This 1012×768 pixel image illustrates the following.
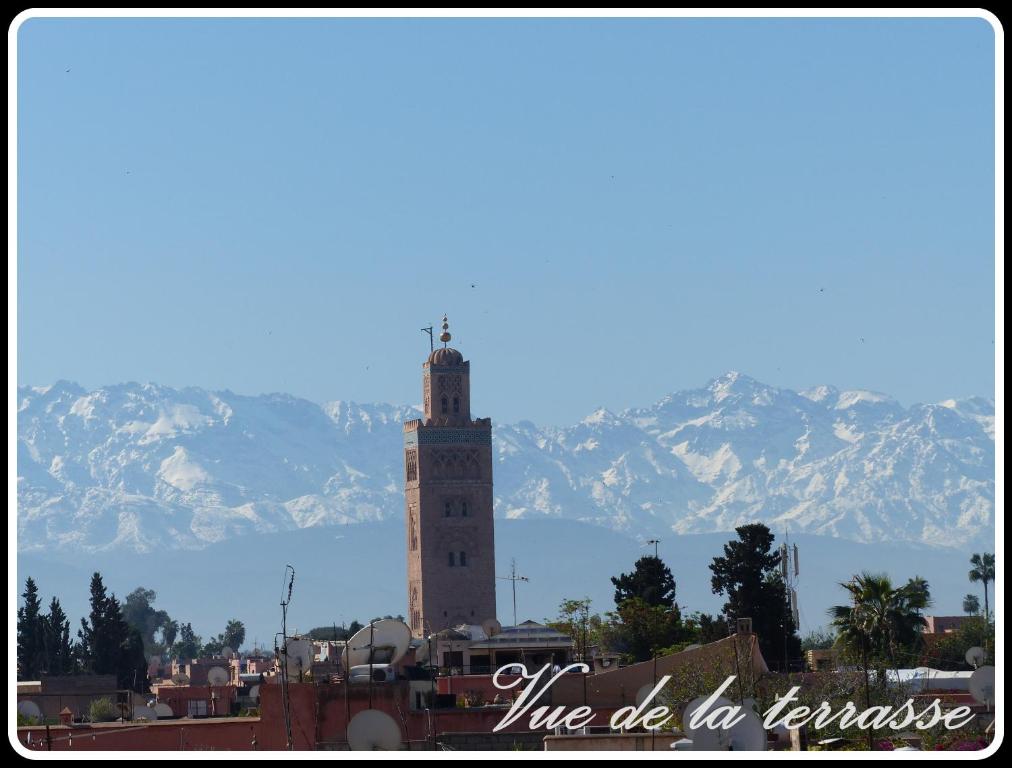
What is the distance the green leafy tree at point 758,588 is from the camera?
72438 millimetres

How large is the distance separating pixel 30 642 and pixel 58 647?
1.47 meters

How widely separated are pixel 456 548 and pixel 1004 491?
10073cm

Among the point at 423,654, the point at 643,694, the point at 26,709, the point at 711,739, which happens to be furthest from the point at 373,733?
the point at 423,654

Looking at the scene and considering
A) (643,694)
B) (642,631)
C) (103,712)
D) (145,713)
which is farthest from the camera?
(642,631)

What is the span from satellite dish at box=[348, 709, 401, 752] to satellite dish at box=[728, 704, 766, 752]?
183 inches

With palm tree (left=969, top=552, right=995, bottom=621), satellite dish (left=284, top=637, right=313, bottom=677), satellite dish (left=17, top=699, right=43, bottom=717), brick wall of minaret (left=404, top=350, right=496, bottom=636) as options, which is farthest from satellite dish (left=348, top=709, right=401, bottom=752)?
palm tree (left=969, top=552, right=995, bottom=621)

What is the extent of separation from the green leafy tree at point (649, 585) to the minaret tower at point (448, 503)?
2579cm

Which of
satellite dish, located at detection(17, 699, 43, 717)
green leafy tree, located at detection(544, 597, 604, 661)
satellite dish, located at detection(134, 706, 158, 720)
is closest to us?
satellite dish, located at detection(17, 699, 43, 717)

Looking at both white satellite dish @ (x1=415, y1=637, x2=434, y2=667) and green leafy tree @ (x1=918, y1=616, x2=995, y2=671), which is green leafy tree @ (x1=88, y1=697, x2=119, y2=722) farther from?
green leafy tree @ (x1=918, y1=616, x2=995, y2=671)

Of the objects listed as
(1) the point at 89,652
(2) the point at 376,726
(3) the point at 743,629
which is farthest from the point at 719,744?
(1) the point at 89,652

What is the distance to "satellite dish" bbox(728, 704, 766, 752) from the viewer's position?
25.4 metres

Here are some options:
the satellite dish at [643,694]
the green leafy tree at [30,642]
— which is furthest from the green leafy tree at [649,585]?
the satellite dish at [643,694]

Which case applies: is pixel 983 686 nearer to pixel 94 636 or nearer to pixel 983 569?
pixel 94 636

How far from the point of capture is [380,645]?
38.1 meters
